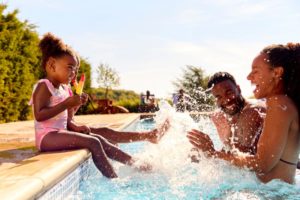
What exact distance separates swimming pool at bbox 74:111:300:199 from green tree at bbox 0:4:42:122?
829cm

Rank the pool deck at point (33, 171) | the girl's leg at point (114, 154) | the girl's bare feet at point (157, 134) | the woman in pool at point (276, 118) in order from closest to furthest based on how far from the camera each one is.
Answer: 1. the pool deck at point (33, 171)
2. the woman in pool at point (276, 118)
3. the girl's leg at point (114, 154)
4. the girl's bare feet at point (157, 134)

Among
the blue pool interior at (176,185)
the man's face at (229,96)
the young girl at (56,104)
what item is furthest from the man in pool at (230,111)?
the young girl at (56,104)

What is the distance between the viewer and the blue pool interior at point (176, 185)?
118 inches

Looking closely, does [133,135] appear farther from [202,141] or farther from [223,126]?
[202,141]

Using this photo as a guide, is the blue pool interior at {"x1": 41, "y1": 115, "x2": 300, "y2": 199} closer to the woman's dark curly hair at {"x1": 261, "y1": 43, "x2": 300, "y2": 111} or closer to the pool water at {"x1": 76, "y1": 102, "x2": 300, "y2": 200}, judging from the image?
the pool water at {"x1": 76, "y1": 102, "x2": 300, "y2": 200}

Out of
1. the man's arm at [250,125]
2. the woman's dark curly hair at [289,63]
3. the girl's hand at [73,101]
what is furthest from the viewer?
the girl's hand at [73,101]

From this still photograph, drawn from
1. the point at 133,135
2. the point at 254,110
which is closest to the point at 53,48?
the point at 133,135

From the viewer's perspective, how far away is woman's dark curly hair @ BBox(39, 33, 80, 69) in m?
4.24

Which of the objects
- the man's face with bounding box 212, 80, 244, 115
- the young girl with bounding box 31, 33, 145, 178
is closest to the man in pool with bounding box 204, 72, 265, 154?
the man's face with bounding box 212, 80, 244, 115

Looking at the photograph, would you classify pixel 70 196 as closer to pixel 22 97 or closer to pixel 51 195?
pixel 51 195

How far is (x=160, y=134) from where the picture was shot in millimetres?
4938

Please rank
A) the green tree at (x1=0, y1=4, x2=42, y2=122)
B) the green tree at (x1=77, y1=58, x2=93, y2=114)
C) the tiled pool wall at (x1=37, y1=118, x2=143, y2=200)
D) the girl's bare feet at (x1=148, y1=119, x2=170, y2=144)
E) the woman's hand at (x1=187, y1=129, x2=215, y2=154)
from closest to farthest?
the woman's hand at (x1=187, y1=129, x2=215, y2=154) → the tiled pool wall at (x1=37, y1=118, x2=143, y2=200) → the girl's bare feet at (x1=148, y1=119, x2=170, y2=144) → the green tree at (x1=0, y1=4, x2=42, y2=122) → the green tree at (x1=77, y1=58, x2=93, y2=114)

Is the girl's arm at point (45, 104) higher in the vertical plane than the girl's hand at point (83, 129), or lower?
higher

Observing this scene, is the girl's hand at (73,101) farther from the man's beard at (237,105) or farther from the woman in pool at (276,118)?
the man's beard at (237,105)
